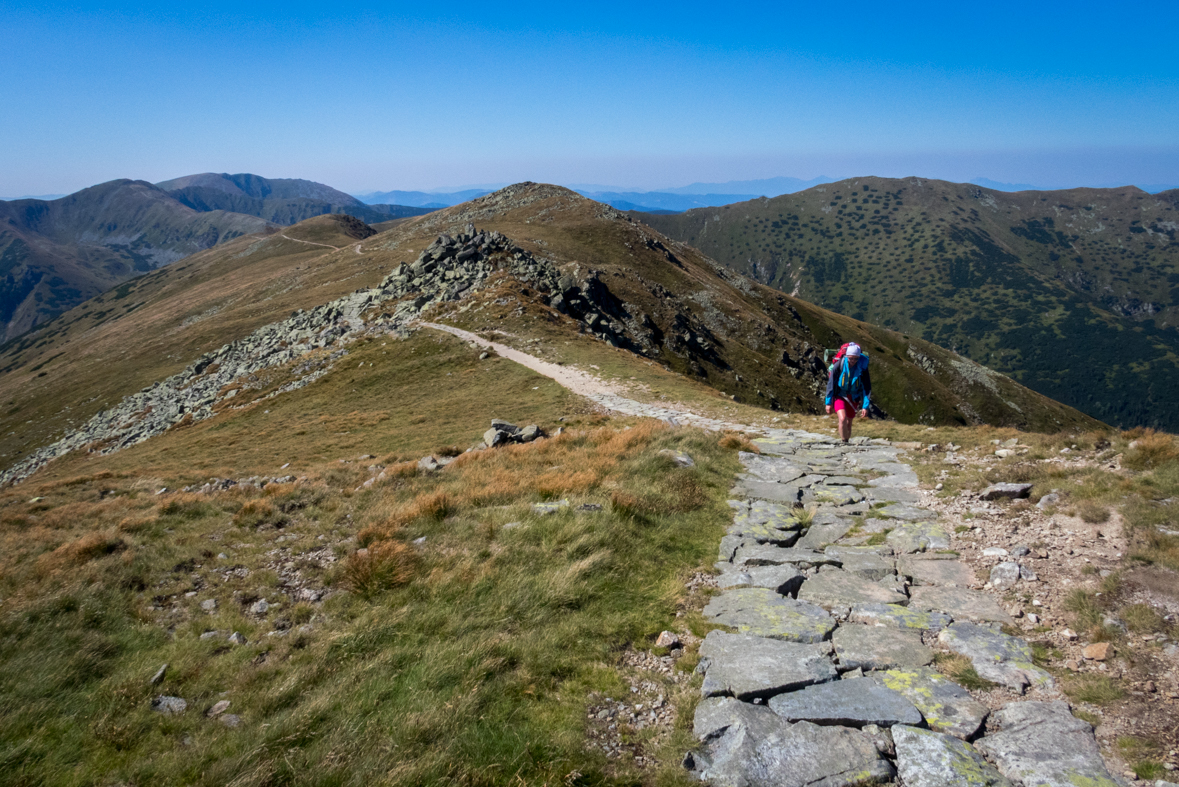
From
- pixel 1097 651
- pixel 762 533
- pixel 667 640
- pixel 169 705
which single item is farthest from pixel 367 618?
pixel 1097 651

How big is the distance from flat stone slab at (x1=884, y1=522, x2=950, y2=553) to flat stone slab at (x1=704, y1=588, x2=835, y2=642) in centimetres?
308

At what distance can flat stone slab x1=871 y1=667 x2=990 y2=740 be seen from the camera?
534 cm

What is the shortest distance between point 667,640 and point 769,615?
155 centimetres

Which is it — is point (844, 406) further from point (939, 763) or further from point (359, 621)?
point (359, 621)

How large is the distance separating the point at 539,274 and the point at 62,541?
50037 millimetres

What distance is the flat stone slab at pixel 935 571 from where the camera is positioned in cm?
845

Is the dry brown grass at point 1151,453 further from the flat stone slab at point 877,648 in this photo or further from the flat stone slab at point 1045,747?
the flat stone slab at point 1045,747

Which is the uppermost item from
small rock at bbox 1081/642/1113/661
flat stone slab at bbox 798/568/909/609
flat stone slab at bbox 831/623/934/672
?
small rock at bbox 1081/642/1113/661

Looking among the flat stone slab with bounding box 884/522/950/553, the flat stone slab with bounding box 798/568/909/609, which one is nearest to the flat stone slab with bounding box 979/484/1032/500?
the flat stone slab with bounding box 884/522/950/553

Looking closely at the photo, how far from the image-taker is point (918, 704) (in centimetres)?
571

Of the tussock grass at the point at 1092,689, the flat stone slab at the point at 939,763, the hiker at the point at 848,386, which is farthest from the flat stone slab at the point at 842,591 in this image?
the hiker at the point at 848,386

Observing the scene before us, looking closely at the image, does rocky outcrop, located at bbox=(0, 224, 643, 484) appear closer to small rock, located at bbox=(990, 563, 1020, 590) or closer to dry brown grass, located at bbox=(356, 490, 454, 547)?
dry brown grass, located at bbox=(356, 490, 454, 547)

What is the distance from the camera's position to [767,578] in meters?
8.66

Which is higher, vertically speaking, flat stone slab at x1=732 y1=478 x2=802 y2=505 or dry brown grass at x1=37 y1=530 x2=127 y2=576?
dry brown grass at x1=37 y1=530 x2=127 y2=576
